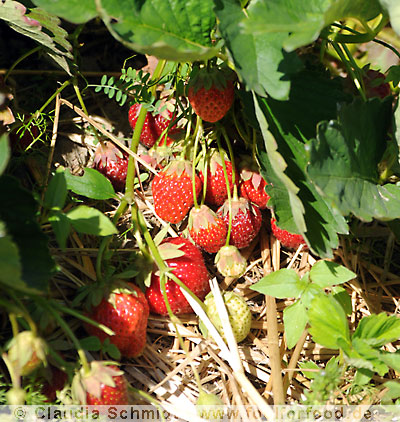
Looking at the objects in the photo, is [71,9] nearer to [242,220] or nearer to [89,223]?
[89,223]

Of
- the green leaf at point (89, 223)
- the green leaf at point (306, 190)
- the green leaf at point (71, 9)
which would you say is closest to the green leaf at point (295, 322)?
the green leaf at point (306, 190)

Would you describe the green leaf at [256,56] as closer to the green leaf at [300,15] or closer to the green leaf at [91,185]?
the green leaf at [300,15]

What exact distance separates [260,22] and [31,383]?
0.67m

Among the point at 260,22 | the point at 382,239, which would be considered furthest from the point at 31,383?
the point at 382,239

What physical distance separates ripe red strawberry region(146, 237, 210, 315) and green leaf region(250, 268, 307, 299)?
0.14 m

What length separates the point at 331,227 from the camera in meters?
1.04

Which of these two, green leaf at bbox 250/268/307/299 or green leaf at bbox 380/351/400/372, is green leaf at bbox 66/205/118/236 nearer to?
green leaf at bbox 250/268/307/299

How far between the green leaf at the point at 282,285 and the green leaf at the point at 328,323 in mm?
83

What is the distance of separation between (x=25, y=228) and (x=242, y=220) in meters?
0.53

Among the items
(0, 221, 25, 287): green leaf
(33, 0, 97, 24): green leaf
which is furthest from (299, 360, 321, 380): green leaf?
(33, 0, 97, 24): green leaf

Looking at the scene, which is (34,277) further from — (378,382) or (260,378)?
(378,382)

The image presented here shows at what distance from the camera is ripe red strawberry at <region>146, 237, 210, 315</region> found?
3.69 ft

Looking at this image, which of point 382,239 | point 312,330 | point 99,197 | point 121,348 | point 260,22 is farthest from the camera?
point 382,239

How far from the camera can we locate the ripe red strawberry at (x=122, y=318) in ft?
3.34
